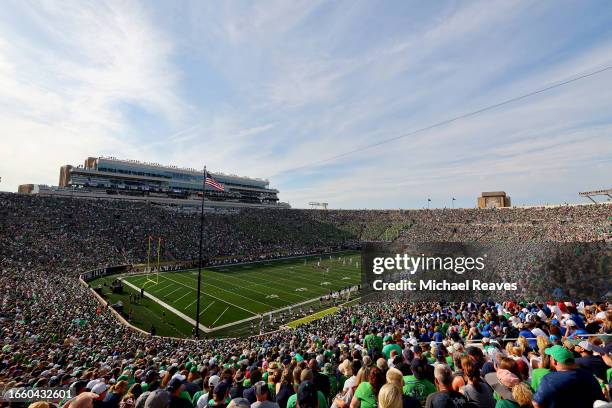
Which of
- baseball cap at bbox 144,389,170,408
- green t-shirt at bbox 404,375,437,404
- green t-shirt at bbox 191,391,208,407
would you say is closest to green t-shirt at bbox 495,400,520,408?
green t-shirt at bbox 404,375,437,404

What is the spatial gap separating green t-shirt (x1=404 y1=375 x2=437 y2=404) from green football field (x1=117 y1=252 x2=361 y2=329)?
19769 mm

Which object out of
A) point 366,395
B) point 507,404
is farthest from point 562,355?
point 366,395

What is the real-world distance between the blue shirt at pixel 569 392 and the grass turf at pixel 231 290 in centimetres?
2016

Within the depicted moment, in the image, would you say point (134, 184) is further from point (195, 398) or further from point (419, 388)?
point (419, 388)

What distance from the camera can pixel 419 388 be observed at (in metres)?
3.79

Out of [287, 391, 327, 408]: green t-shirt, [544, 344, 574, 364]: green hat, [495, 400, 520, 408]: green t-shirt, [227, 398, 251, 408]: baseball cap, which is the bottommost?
[287, 391, 327, 408]: green t-shirt

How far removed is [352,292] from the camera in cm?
3028

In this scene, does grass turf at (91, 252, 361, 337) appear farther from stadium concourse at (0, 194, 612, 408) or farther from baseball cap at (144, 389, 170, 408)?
baseball cap at (144, 389, 170, 408)

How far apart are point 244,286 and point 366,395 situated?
29.6m

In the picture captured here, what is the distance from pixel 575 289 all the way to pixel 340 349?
1494 cm

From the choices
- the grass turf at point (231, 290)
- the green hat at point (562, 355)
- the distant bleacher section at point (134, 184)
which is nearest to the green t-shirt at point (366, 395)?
the green hat at point (562, 355)

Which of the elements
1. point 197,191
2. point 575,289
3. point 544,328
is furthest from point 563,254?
point 197,191

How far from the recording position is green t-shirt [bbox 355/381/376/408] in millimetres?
3494

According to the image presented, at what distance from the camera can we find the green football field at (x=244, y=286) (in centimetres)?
2439
